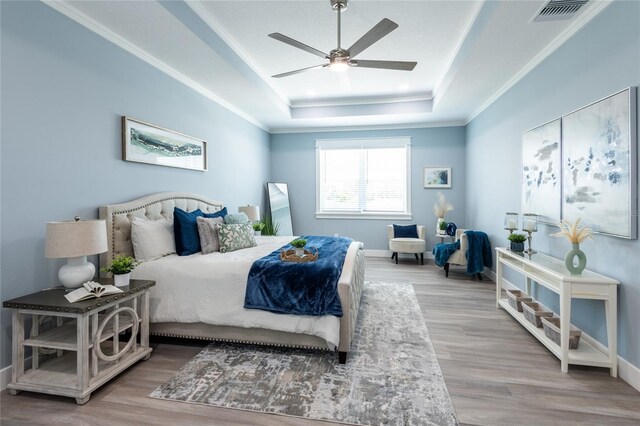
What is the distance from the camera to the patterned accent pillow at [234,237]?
3344mm


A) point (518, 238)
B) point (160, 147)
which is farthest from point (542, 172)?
point (160, 147)

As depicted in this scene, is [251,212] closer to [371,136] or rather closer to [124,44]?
[124,44]

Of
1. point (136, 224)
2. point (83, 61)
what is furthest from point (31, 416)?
point (83, 61)

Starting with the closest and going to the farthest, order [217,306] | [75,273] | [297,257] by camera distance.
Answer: [75,273] < [217,306] < [297,257]

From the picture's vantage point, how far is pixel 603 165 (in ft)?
7.89

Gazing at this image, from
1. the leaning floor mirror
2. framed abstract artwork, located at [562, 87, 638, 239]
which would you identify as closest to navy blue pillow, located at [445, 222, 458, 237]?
framed abstract artwork, located at [562, 87, 638, 239]

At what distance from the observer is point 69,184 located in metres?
2.57

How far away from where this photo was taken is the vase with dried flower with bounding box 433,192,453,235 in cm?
591

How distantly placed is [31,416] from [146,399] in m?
0.61

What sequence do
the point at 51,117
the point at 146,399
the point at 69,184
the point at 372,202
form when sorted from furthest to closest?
1. the point at 372,202
2. the point at 69,184
3. the point at 51,117
4. the point at 146,399

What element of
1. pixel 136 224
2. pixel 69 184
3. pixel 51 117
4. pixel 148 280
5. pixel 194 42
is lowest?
pixel 148 280

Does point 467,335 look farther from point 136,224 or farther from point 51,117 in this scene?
point 51,117

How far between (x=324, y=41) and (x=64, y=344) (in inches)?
141

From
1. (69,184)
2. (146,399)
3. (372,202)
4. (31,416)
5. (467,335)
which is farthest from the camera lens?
(372,202)
